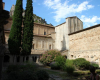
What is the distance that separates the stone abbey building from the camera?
15834mm

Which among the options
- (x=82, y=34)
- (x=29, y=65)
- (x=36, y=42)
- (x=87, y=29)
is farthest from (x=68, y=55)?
(x=29, y=65)

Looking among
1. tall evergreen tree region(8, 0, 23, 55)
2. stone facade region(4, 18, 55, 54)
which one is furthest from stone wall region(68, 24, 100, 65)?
tall evergreen tree region(8, 0, 23, 55)

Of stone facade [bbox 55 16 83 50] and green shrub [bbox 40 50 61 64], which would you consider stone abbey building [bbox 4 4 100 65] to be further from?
green shrub [bbox 40 50 61 64]

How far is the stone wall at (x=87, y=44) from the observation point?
1538 centimetres

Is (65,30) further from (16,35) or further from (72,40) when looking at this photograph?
(16,35)

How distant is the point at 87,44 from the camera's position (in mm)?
16938

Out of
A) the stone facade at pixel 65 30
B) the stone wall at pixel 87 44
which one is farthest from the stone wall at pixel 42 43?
the stone wall at pixel 87 44

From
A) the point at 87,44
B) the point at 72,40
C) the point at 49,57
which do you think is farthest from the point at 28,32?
the point at 87,44

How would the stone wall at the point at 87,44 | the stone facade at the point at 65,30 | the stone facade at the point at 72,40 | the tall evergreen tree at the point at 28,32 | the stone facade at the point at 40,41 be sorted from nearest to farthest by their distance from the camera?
the stone wall at the point at 87,44, the stone facade at the point at 72,40, the tall evergreen tree at the point at 28,32, the stone facade at the point at 65,30, the stone facade at the point at 40,41

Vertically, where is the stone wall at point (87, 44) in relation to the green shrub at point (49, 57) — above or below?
above

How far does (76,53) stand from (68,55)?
242cm

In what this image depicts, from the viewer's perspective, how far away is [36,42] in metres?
24.0

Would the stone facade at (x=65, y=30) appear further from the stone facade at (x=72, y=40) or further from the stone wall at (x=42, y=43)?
the stone wall at (x=42, y=43)

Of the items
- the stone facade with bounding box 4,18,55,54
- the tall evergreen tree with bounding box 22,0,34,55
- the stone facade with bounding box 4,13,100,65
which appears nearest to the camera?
the stone facade with bounding box 4,13,100,65
